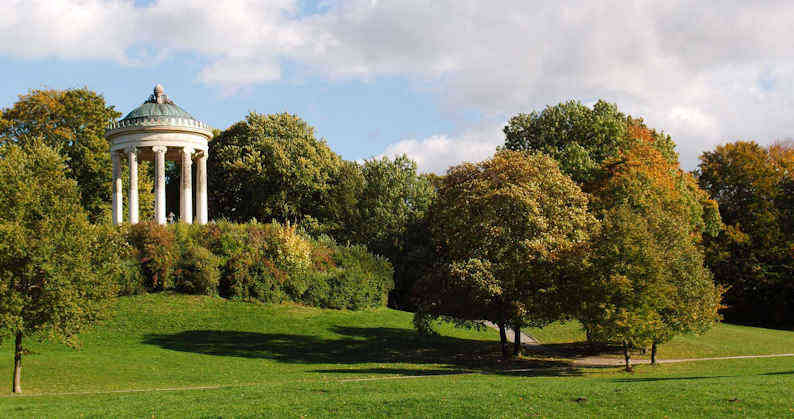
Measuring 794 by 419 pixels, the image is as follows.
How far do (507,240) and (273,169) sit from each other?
31178mm

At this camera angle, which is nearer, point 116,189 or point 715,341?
point 715,341

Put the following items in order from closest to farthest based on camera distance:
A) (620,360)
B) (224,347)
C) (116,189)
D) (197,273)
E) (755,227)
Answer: (224,347)
(620,360)
(197,273)
(116,189)
(755,227)

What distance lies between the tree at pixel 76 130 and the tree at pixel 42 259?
2954 centimetres

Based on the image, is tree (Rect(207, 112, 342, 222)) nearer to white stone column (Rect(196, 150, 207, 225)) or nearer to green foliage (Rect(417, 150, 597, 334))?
white stone column (Rect(196, 150, 207, 225))

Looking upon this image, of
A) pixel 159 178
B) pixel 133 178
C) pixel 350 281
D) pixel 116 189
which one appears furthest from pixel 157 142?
pixel 350 281

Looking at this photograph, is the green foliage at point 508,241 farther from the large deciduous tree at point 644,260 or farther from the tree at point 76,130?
the tree at point 76,130

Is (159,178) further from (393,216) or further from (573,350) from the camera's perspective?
(573,350)

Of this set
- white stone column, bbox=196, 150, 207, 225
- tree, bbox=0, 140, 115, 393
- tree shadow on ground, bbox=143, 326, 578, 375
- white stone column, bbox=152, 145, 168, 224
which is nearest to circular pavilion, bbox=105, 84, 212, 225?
white stone column, bbox=152, 145, 168, 224

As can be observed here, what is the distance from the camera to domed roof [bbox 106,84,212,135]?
45131mm

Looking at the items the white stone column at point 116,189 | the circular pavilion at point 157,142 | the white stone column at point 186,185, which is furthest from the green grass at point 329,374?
the white stone column at point 116,189

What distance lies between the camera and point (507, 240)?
104ft

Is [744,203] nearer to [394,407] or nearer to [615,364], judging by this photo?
[615,364]

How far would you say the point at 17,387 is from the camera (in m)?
23.1

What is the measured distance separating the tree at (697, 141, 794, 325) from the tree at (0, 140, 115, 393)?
49.0 m
